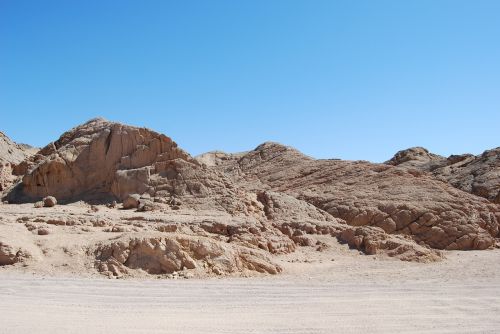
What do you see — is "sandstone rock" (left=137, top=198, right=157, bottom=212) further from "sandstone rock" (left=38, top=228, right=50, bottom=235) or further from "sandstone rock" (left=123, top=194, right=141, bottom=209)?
"sandstone rock" (left=38, top=228, right=50, bottom=235)

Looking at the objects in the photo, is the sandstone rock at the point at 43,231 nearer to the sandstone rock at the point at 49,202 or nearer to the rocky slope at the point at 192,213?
the rocky slope at the point at 192,213

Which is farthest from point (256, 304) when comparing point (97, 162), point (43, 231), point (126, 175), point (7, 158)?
point (7, 158)

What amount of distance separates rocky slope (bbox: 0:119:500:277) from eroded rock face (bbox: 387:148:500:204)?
6867mm

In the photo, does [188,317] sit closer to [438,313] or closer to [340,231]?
[438,313]

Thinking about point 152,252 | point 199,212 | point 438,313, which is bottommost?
point 438,313

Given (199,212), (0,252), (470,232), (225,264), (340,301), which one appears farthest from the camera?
(470,232)

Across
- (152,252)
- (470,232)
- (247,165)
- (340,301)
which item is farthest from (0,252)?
(247,165)

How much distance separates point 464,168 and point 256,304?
109 ft

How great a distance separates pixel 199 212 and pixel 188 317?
10.6 meters

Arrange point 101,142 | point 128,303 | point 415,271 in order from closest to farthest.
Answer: point 128,303
point 415,271
point 101,142

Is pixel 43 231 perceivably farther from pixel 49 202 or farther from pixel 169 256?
pixel 49 202

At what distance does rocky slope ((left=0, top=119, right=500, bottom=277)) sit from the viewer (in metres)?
14.7

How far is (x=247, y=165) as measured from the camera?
39562 mm

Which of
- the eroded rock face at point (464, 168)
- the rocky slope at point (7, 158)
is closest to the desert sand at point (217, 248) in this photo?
the rocky slope at point (7, 158)
